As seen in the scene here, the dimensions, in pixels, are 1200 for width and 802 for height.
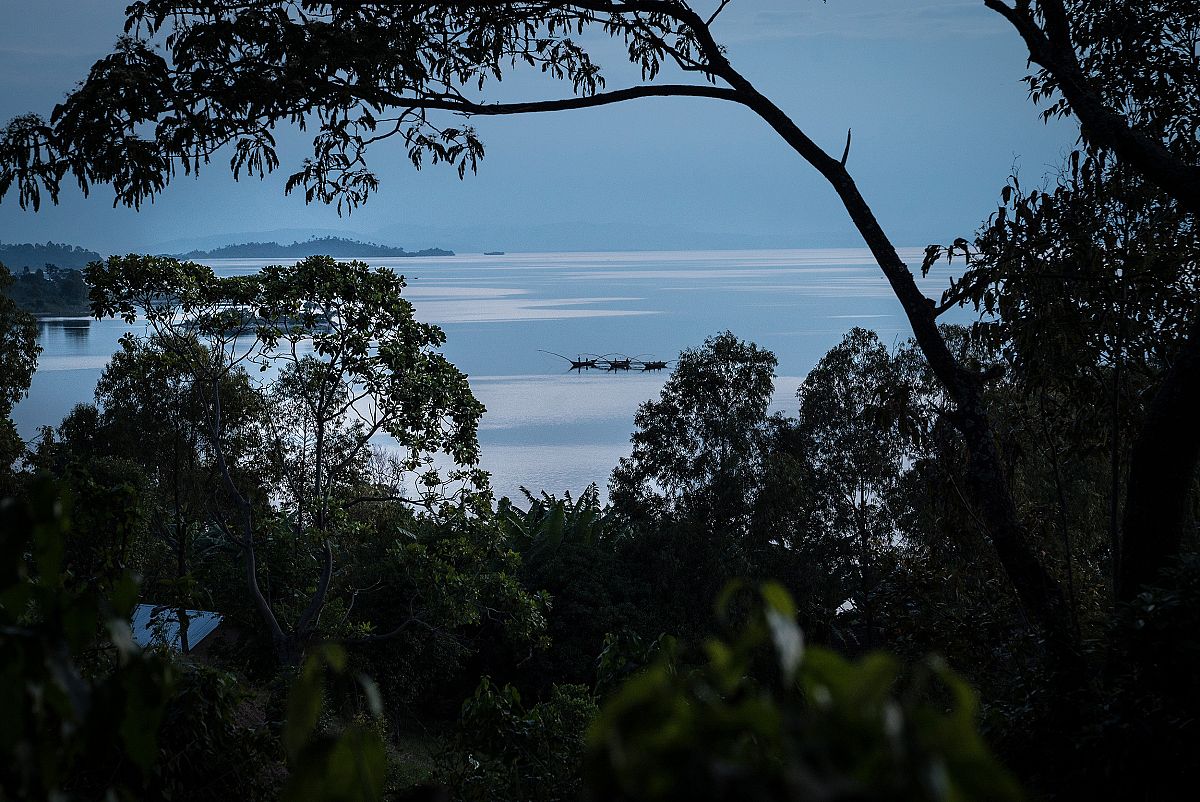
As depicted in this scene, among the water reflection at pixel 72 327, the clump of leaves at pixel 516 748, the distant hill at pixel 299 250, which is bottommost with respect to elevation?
the clump of leaves at pixel 516 748

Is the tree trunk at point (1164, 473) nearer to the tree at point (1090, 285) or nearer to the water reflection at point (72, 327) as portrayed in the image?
the tree at point (1090, 285)

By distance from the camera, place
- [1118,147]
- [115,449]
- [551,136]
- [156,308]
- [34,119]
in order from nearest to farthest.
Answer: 1. [1118,147]
2. [34,119]
3. [156,308]
4. [115,449]
5. [551,136]

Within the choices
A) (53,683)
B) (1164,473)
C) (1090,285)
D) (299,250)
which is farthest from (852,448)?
(299,250)

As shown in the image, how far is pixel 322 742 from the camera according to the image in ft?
2.45

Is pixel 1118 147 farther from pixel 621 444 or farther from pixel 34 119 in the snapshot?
pixel 621 444

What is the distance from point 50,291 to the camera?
43.9m

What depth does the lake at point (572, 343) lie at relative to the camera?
125 feet

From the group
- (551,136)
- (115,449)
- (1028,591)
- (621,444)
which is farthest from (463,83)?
(551,136)

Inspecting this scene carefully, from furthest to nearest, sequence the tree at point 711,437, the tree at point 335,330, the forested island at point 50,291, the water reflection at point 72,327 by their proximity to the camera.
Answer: the water reflection at point 72,327, the forested island at point 50,291, the tree at point 711,437, the tree at point 335,330

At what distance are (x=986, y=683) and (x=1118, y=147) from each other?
10.3 feet

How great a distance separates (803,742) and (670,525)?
18.0m

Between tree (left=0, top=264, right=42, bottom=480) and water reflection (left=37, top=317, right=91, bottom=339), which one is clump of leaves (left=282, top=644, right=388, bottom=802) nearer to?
tree (left=0, top=264, right=42, bottom=480)

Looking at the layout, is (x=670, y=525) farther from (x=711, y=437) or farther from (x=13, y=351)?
(x=13, y=351)

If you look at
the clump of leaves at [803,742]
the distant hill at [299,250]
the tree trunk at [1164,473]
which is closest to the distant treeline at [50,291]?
the distant hill at [299,250]
